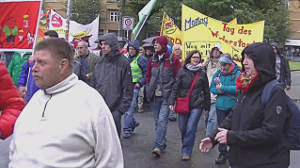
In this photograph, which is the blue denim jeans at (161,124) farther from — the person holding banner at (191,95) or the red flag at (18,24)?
the red flag at (18,24)

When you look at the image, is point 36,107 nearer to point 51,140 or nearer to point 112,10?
point 51,140

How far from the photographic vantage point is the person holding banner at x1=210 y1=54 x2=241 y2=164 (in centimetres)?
561

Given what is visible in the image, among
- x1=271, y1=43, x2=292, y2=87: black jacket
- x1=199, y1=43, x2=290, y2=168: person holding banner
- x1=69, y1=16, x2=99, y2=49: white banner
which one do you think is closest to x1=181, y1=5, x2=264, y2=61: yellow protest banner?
x1=271, y1=43, x2=292, y2=87: black jacket

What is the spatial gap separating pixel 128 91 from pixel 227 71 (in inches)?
65.0

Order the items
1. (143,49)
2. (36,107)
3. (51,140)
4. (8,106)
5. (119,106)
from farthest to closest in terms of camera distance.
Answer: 1. (143,49)
2. (119,106)
3. (8,106)
4. (36,107)
5. (51,140)

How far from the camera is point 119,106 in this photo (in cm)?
497

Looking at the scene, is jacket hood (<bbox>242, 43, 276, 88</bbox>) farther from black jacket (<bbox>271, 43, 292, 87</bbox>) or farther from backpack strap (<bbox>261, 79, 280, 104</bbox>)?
black jacket (<bbox>271, 43, 292, 87</bbox>)

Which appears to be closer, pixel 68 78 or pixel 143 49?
pixel 68 78

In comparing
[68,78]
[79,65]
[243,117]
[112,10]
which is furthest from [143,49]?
[112,10]

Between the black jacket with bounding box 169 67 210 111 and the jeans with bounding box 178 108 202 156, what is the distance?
0.41 feet

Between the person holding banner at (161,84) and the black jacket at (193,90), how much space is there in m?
0.18

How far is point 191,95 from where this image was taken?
5820 millimetres

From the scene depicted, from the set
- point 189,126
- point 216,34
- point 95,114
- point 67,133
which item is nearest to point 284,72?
point 216,34

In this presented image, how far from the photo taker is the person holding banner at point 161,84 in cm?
607
